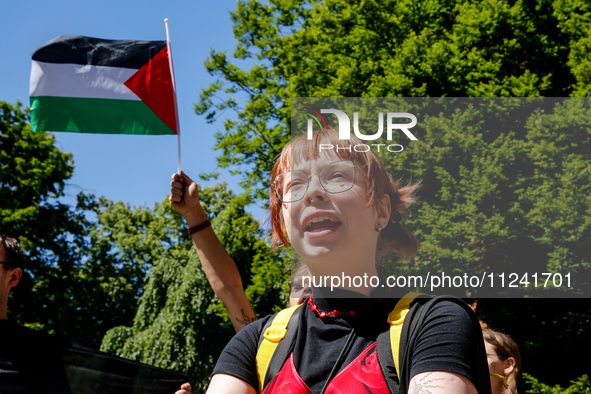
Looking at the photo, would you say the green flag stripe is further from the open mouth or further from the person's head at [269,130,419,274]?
the open mouth

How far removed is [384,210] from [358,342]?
0.36 m

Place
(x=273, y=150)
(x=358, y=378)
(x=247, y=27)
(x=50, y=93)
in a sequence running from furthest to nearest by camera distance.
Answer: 1. (x=247, y=27)
2. (x=273, y=150)
3. (x=50, y=93)
4. (x=358, y=378)

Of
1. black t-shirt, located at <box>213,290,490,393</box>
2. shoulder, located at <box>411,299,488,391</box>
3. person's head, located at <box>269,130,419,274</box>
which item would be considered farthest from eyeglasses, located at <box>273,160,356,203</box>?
shoulder, located at <box>411,299,488,391</box>

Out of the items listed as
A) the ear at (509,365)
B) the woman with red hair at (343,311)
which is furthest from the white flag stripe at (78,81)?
the ear at (509,365)

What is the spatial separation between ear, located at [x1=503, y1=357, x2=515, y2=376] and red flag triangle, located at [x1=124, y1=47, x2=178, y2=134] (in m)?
2.31

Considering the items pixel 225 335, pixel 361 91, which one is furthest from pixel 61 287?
pixel 361 91

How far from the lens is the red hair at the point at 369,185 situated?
1.62m

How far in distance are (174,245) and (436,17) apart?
20.4 m

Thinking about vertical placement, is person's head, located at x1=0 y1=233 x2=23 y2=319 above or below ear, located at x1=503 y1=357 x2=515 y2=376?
above

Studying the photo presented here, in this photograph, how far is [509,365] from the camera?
328 centimetres

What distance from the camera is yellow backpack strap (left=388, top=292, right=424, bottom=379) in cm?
134

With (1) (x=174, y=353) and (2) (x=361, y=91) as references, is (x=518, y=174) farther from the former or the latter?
(1) (x=174, y=353)

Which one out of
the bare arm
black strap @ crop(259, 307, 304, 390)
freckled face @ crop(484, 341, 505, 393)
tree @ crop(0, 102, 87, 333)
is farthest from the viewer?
tree @ crop(0, 102, 87, 333)

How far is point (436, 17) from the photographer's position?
1146 centimetres
